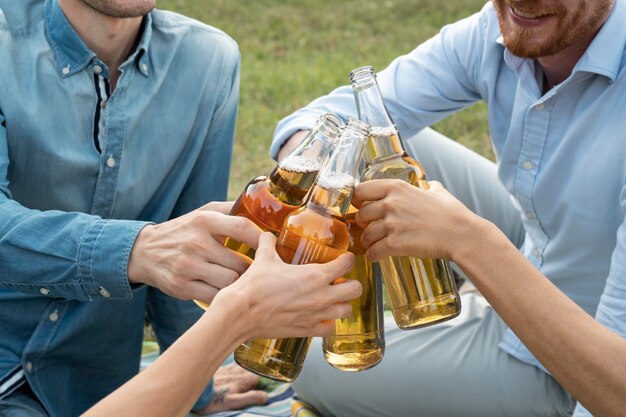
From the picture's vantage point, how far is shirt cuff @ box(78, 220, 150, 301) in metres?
2.48

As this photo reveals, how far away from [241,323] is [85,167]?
3.93 feet

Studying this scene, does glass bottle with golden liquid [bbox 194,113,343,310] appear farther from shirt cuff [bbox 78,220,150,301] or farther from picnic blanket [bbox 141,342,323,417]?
picnic blanket [bbox 141,342,323,417]

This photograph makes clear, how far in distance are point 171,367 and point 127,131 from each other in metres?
1.32

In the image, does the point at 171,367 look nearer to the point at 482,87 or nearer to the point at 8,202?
the point at 8,202

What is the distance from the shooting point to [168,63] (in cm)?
310

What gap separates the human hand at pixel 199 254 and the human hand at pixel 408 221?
265mm

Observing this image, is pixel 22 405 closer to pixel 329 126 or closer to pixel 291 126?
pixel 291 126

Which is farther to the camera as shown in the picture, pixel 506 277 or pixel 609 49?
pixel 609 49

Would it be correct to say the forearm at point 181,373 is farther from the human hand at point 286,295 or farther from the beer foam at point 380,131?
the beer foam at point 380,131

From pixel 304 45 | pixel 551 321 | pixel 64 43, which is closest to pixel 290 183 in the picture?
pixel 551 321

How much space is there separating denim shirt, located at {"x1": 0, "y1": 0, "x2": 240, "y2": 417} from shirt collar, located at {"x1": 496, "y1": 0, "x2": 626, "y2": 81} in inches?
46.8

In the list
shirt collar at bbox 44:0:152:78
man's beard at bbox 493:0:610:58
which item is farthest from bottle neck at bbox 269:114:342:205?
shirt collar at bbox 44:0:152:78

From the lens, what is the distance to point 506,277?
7.32ft

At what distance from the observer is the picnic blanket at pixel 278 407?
333 cm
